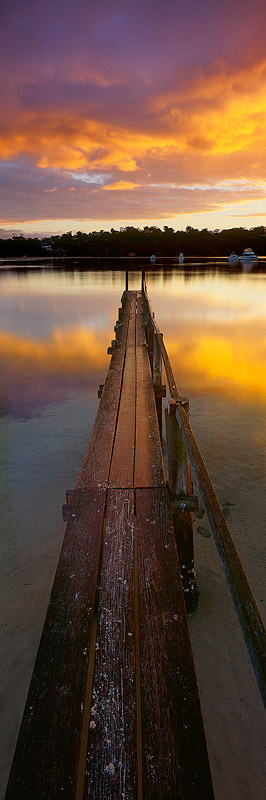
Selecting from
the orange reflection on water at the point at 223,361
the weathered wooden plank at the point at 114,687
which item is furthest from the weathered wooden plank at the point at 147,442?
the orange reflection on water at the point at 223,361

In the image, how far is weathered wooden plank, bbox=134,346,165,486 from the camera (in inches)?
148

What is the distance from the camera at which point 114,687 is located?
195 centimetres

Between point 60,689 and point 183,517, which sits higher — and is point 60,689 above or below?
above

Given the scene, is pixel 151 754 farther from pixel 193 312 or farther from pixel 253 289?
pixel 253 289

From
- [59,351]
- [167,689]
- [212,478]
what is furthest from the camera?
[59,351]

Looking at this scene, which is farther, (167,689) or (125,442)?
(125,442)

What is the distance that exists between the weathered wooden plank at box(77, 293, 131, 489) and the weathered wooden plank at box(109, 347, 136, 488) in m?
0.07

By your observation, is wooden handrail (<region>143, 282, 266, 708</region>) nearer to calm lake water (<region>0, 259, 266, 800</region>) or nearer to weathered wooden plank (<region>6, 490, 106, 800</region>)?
weathered wooden plank (<region>6, 490, 106, 800</region>)

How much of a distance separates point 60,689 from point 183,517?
195 cm

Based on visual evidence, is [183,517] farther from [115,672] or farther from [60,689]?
[60,689]

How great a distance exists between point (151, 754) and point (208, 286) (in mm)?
45488

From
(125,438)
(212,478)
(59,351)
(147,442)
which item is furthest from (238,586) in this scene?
(59,351)

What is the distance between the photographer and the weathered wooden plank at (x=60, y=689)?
159cm

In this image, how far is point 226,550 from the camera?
2.00 metres
